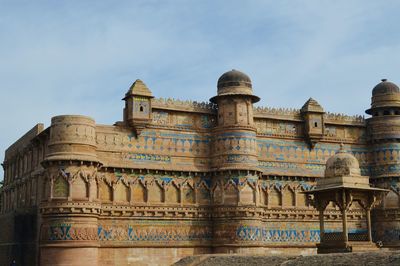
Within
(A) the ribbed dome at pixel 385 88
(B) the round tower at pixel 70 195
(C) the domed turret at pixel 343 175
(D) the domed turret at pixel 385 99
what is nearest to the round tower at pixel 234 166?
(B) the round tower at pixel 70 195

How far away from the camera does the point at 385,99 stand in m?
34.7

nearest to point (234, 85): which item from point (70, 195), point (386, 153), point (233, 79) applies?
point (233, 79)

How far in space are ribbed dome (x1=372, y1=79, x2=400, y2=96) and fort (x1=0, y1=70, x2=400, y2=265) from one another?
0.13 meters

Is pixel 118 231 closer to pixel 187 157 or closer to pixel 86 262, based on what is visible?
pixel 86 262

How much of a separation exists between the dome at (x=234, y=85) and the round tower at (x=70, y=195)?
7416mm

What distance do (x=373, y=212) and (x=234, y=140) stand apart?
9891 mm

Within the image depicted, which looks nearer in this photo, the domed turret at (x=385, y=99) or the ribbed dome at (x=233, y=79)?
the ribbed dome at (x=233, y=79)

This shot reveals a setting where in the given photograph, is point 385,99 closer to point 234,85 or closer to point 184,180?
point 234,85

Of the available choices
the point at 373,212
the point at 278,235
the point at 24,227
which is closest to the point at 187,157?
the point at 278,235

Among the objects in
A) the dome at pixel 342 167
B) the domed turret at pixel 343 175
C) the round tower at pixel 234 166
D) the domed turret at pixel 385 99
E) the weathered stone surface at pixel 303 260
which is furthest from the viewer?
the domed turret at pixel 385 99

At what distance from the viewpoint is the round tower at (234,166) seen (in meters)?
29.3

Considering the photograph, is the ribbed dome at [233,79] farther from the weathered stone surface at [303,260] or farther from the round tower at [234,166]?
the weathered stone surface at [303,260]

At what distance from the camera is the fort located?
2686 cm

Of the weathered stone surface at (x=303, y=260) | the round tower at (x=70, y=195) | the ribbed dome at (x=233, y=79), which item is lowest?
the weathered stone surface at (x=303, y=260)
